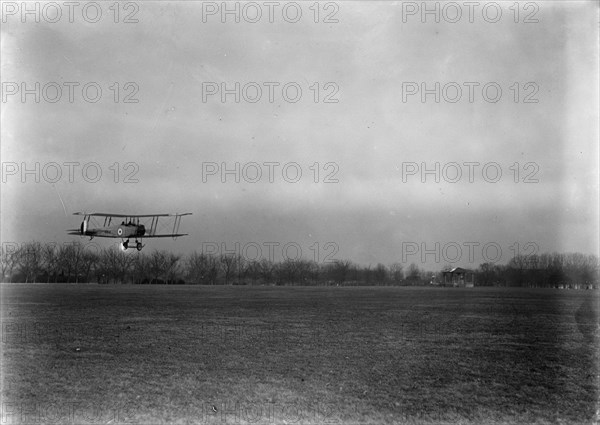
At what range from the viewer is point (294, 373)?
53.8 ft

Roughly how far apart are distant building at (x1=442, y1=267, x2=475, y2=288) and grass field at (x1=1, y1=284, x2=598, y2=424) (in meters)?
130

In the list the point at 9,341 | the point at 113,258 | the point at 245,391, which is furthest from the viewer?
the point at 113,258

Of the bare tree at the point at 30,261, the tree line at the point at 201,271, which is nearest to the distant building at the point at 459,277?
the tree line at the point at 201,271

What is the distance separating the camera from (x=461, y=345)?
72.6ft

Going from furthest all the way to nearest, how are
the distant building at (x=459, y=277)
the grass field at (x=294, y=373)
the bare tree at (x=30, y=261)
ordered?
the distant building at (x=459, y=277) → the bare tree at (x=30, y=261) → the grass field at (x=294, y=373)

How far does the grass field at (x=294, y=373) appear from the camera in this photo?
12.5m

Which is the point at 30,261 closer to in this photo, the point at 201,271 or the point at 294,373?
the point at 201,271

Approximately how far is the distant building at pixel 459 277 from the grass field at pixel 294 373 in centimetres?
12975

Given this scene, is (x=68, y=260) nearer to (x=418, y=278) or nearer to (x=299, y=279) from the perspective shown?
(x=299, y=279)

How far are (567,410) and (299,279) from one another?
15615 cm

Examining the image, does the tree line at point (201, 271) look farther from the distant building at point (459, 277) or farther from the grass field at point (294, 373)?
the grass field at point (294, 373)

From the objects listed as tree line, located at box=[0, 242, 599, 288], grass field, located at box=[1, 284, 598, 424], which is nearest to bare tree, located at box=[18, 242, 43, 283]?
tree line, located at box=[0, 242, 599, 288]

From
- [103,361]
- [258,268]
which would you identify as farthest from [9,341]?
[258,268]

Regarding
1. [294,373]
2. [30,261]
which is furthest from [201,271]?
[294,373]
